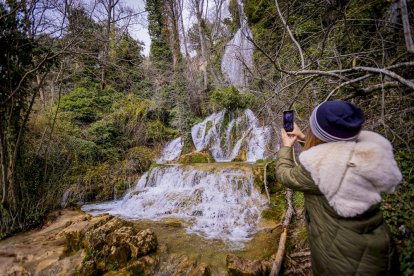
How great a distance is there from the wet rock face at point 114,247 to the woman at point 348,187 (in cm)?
315

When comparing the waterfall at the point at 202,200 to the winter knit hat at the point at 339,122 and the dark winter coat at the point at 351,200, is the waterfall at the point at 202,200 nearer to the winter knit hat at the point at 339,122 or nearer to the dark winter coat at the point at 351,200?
the dark winter coat at the point at 351,200

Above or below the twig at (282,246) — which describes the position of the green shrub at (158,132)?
above

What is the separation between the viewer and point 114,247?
3.58m

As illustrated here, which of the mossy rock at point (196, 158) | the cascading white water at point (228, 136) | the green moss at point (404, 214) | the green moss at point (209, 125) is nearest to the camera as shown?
the green moss at point (404, 214)

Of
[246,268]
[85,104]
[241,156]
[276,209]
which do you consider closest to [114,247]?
[246,268]

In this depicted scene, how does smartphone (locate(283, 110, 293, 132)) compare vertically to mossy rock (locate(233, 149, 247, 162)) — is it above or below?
above

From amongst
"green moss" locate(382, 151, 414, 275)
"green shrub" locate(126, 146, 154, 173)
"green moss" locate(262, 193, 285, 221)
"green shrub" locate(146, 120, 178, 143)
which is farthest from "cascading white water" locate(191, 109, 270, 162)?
"green moss" locate(382, 151, 414, 275)

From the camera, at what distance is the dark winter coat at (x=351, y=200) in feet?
3.90

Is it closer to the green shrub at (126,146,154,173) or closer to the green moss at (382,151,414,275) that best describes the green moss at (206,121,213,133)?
the green shrub at (126,146,154,173)

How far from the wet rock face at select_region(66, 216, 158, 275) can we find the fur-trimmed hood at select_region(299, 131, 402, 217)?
333 cm

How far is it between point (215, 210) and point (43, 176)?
485 cm

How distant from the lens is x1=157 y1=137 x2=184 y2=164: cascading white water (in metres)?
12.2

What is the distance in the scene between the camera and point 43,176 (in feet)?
19.6

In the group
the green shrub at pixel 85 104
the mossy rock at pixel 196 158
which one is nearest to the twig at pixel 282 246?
the mossy rock at pixel 196 158
